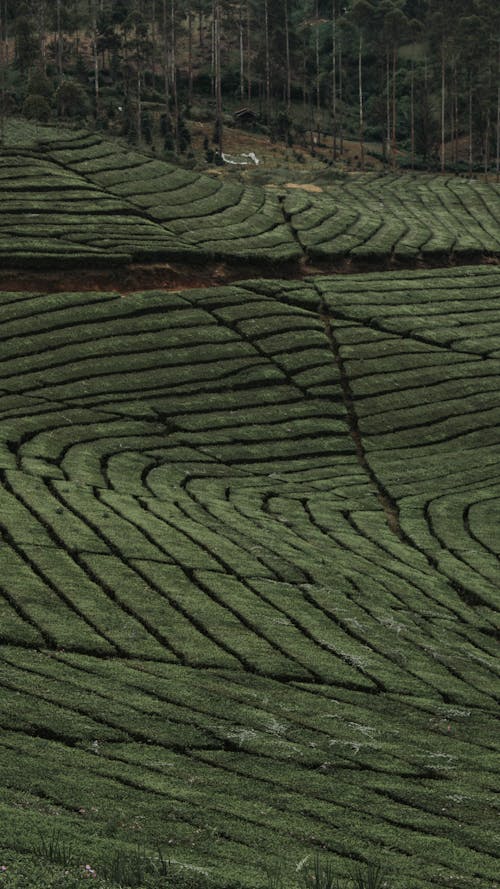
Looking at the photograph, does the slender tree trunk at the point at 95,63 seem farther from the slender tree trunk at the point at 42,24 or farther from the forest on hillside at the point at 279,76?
the slender tree trunk at the point at 42,24

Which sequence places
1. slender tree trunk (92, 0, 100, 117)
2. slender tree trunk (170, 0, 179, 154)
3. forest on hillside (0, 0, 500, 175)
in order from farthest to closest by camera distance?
slender tree trunk (92, 0, 100, 117), forest on hillside (0, 0, 500, 175), slender tree trunk (170, 0, 179, 154)

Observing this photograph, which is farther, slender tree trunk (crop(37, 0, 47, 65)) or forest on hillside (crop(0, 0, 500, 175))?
forest on hillside (crop(0, 0, 500, 175))

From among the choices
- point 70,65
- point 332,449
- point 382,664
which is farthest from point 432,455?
point 70,65

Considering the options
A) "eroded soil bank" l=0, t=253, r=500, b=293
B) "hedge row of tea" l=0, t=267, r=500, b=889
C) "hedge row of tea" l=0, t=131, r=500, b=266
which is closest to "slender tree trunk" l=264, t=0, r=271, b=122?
"hedge row of tea" l=0, t=131, r=500, b=266

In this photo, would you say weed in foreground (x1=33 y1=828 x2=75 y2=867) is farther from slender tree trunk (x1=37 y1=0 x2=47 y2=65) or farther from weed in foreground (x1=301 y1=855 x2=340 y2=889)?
slender tree trunk (x1=37 y1=0 x2=47 y2=65)

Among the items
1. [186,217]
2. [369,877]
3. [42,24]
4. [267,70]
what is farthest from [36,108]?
[369,877]

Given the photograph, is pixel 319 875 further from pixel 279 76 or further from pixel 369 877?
pixel 279 76

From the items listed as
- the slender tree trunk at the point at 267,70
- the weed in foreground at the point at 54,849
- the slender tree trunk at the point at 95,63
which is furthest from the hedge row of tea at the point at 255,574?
the slender tree trunk at the point at 267,70

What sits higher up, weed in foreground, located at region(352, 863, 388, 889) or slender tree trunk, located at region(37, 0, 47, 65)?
slender tree trunk, located at region(37, 0, 47, 65)
